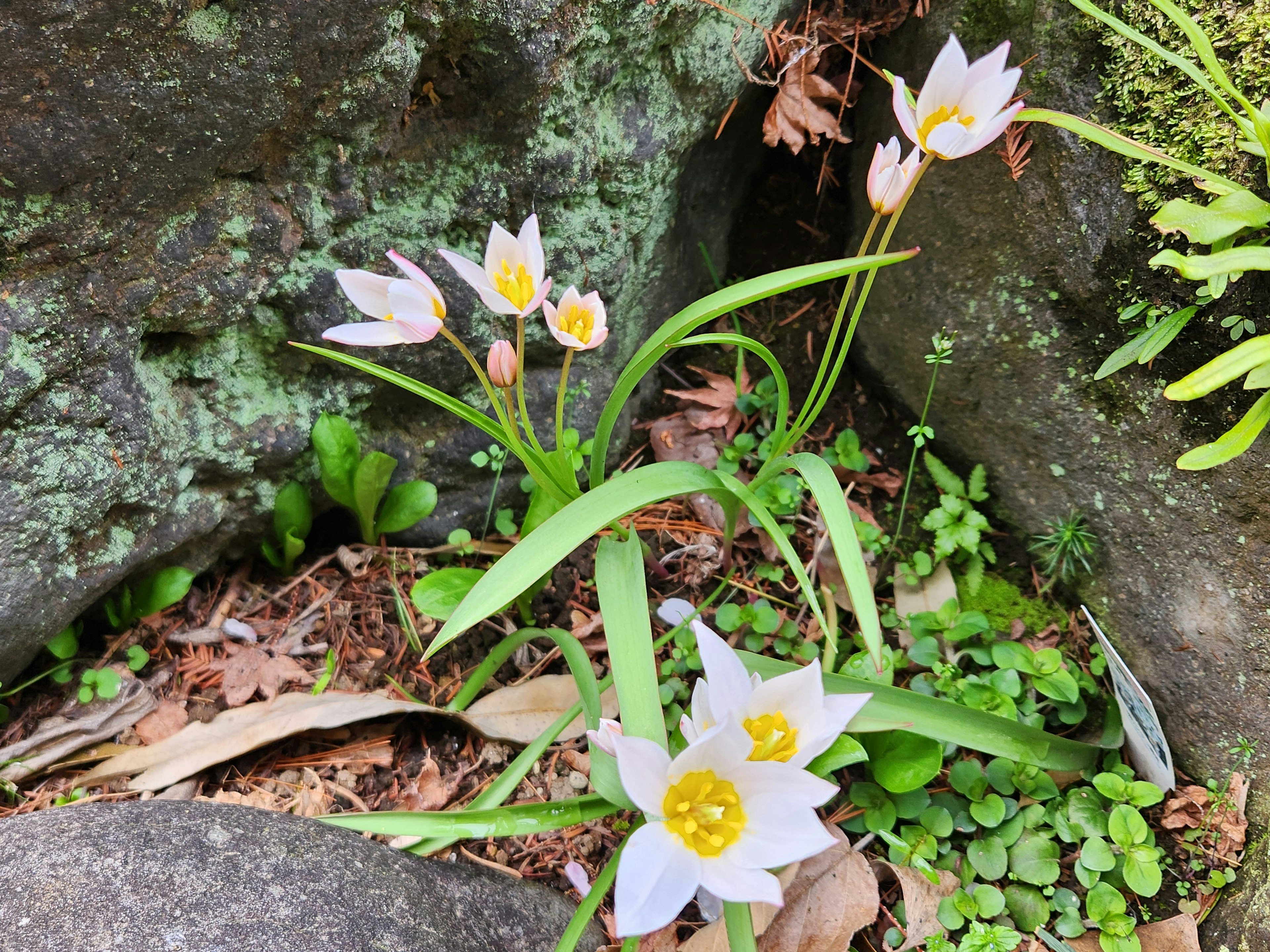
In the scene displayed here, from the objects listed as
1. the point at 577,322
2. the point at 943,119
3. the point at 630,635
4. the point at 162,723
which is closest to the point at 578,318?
the point at 577,322

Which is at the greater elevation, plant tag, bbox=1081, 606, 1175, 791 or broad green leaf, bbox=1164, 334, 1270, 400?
broad green leaf, bbox=1164, 334, 1270, 400

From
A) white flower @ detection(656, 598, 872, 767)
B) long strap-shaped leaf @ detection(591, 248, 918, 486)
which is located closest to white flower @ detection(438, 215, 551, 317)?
long strap-shaped leaf @ detection(591, 248, 918, 486)

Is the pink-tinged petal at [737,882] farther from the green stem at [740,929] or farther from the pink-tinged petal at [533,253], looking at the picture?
the pink-tinged petal at [533,253]

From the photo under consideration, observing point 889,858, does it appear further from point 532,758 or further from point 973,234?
point 973,234

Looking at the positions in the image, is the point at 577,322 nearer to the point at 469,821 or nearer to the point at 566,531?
the point at 566,531

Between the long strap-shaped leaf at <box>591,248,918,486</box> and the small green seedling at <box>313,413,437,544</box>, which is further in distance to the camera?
the small green seedling at <box>313,413,437,544</box>

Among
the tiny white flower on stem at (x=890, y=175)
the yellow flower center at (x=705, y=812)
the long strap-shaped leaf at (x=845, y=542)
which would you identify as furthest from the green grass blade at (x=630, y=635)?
the tiny white flower on stem at (x=890, y=175)

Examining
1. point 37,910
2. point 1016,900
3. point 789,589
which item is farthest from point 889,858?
point 37,910

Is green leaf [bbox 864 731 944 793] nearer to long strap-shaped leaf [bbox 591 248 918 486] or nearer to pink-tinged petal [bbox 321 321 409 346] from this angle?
long strap-shaped leaf [bbox 591 248 918 486]
